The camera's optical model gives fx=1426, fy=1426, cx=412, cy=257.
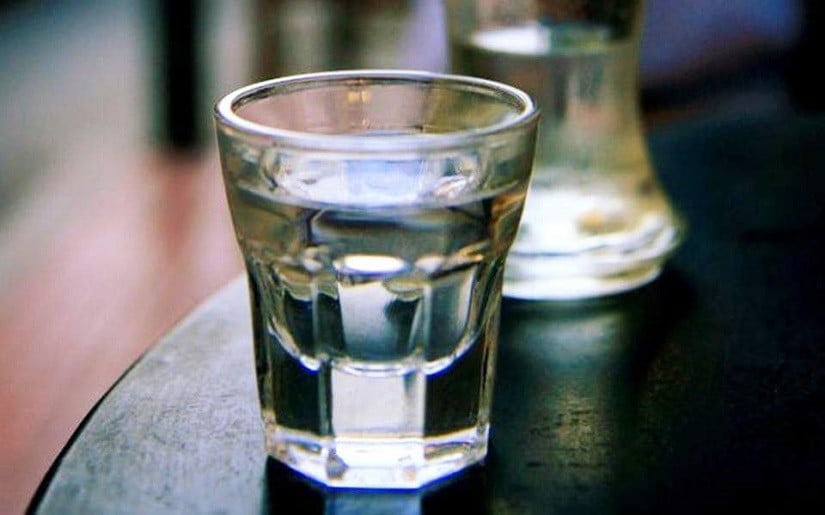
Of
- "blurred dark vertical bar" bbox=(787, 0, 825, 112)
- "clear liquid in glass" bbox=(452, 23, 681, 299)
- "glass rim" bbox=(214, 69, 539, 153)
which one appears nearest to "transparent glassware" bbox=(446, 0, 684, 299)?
"clear liquid in glass" bbox=(452, 23, 681, 299)

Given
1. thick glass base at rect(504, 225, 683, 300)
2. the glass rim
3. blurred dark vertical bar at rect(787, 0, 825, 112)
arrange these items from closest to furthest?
the glass rim → thick glass base at rect(504, 225, 683, 300) → blurred dark vertical bar at rect(787, 0, 825, 112)

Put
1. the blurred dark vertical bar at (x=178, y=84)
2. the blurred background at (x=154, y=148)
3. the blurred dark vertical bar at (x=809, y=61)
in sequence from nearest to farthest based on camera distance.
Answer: the blurred background at (x=154, y=148) < the blurred dark vertical bar at (x=809, y=61) < the blurred dark vertical bar at (x=178, y=84)

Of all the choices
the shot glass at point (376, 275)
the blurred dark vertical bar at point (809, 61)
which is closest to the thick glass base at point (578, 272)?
the shot glass at point (376, 275)

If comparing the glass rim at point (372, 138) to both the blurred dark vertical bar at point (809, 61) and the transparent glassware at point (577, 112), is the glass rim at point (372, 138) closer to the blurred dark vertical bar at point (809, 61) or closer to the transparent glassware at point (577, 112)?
the transparent glassware at point (577, 112)

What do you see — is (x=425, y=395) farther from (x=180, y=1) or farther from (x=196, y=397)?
(x=180, y=1)

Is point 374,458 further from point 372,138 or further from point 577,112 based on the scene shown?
point 577,112

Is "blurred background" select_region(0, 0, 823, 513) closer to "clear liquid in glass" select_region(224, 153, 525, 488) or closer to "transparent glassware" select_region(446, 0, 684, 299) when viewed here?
"transparent glassware" select_region(446, 0, 684, 299)
